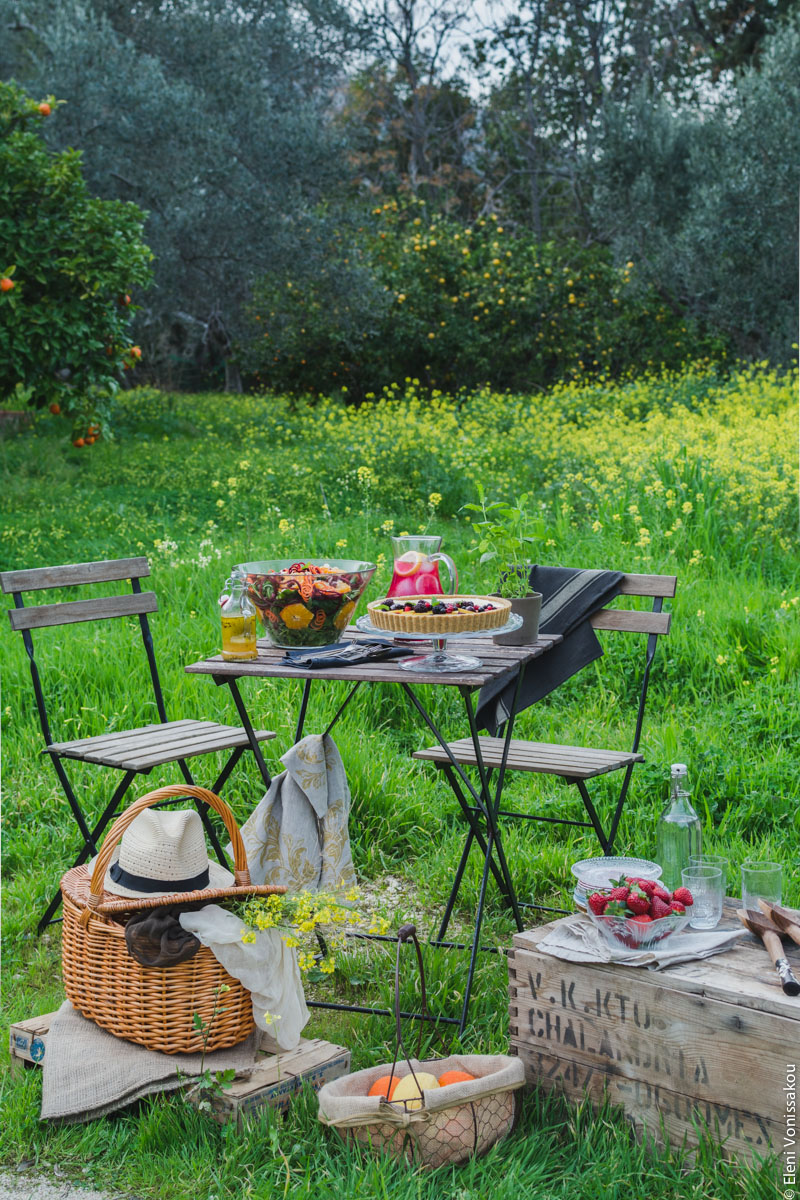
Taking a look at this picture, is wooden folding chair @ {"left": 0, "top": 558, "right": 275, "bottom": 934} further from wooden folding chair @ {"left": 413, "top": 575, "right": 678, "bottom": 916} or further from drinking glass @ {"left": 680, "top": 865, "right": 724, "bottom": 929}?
drinking glass @ {"left": 680, "top": 865, "right": 724, "bottom": 929}

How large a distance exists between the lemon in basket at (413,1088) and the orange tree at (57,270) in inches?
261

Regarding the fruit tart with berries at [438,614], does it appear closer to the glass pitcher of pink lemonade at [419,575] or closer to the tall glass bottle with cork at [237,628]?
the glass pitcher of pink lemonade at [419,575]

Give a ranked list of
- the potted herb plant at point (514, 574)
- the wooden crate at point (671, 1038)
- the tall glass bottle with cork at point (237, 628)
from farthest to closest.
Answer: the potted herb plant at point (514, 574)
the tall glass bottle with cork at point (237, 628)
the wooden crate at point (671, 1038)

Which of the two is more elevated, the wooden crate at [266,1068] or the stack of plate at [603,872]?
the stack of plate at [603,872]

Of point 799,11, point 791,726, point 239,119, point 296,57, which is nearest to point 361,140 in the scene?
point 296,57

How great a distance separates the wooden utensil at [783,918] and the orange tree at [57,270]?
6.73 m

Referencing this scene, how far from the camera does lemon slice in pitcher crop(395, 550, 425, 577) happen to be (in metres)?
2.97

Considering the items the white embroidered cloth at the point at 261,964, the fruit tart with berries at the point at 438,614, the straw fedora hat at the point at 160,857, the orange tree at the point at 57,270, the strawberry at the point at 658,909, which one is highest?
the orange tree at the point at 57,270

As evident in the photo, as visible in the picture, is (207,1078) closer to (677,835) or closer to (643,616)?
(677,835)

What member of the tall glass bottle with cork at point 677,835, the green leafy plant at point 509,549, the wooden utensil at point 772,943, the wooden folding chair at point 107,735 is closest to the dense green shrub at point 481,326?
the wooden folding chair at point 107,735

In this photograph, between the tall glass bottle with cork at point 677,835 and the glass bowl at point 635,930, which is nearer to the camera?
the glass bowl at point 635,930

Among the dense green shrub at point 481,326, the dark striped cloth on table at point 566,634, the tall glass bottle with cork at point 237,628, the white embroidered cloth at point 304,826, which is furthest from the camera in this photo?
the dense green shrub at point 481,326

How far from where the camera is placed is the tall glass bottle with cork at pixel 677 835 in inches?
113

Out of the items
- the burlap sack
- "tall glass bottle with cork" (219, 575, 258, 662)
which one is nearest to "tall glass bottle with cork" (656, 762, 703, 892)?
the burlap sack
